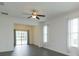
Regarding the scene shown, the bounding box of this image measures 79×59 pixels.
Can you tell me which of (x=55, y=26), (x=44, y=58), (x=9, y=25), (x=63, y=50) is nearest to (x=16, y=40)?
(x=9, y=25)

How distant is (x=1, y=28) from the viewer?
7.05 m

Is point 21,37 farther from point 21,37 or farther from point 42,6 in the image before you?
point 42,6

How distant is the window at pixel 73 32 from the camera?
17.9 feet

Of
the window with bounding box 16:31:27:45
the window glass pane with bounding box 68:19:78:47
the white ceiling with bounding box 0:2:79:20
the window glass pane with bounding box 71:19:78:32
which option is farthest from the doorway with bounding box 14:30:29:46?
the window glass pane with bounding box 71:19:78:32

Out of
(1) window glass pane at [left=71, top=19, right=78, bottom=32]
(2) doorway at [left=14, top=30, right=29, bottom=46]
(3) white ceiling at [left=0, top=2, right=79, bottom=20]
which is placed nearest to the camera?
(3) white ceiling at [left=0, top=2, right=79, bottom=20]

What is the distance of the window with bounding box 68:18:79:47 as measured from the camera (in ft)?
17.9

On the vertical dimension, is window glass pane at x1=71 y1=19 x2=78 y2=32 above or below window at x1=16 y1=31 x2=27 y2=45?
above

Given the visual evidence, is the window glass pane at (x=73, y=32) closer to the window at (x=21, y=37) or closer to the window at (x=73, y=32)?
the window at (x=73, y=32)

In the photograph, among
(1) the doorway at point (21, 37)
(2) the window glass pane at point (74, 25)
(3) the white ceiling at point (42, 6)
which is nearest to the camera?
Result: (3) the white ceiling at point (42, 6)

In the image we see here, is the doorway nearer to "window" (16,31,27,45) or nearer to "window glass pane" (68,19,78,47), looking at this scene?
"window" (16,31,27,45)

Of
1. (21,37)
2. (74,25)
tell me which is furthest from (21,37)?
(74,25)

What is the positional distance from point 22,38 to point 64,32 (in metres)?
7.11

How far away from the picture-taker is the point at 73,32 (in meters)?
5.67

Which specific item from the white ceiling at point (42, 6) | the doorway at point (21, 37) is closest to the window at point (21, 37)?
the doorway at point (21, 37)
